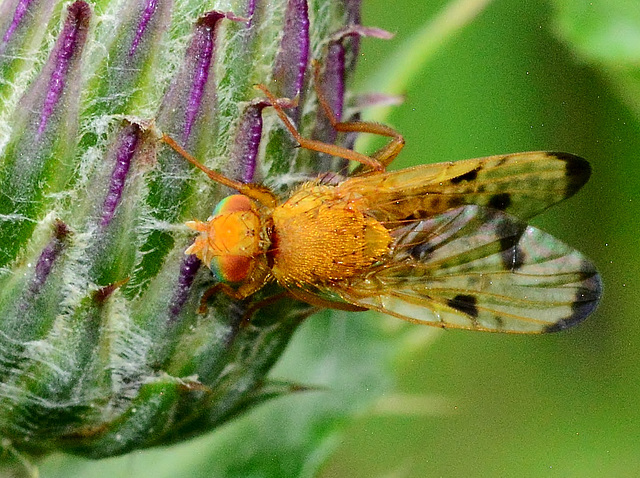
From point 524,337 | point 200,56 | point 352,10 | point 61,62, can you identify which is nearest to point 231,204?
point 200,56

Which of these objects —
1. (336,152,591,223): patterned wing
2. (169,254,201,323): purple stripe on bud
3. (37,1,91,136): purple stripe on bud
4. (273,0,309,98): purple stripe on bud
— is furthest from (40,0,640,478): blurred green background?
(37,1,91,136): purple stripe on bud

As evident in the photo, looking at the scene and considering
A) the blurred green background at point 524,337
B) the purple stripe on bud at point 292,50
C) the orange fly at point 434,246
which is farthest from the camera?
the blurred green background at point 524,337

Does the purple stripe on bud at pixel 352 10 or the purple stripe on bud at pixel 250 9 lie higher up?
the purple stripe on bud at pixel 352 10

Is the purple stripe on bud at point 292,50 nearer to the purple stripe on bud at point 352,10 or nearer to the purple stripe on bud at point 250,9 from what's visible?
the purple stripe on bud at point 250,9

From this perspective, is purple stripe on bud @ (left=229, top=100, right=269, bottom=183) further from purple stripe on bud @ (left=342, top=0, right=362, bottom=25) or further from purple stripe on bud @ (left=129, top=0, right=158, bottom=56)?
purple stripe on bud @ (left=342, top=0, right=362, bottom=25)

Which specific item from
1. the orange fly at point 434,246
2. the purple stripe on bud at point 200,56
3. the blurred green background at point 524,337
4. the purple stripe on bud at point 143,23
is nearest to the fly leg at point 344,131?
the orange fly at point 434,246

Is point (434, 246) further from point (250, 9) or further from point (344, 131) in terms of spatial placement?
point (250, 9)

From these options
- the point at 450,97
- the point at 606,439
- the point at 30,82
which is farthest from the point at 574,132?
the point at 30,82
